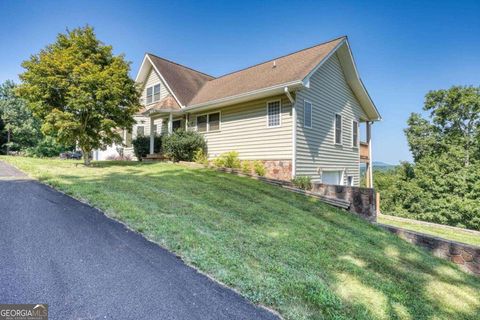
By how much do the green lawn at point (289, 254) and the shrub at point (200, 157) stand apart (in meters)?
5.23

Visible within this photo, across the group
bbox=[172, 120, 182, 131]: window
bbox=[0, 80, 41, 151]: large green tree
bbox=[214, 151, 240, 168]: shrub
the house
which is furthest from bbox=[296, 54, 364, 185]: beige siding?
bbox=[0, 80, 41, 151]: large green tree

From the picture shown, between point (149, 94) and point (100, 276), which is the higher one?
point (149, 94)

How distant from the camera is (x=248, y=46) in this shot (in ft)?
56.9

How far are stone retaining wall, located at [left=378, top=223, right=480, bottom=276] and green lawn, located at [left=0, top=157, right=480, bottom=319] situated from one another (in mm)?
1257

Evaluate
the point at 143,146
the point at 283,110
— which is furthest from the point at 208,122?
the point at 143,146

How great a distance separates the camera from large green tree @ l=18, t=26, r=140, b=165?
9898 millimetres

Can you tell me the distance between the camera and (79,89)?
→ 9.88m

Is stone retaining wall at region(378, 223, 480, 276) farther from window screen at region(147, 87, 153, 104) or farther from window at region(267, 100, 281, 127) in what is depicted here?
window screen at region(147, 87, 153, 104)

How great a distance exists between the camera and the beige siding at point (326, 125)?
11008 mm

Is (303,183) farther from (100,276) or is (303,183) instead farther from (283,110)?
(100,276)

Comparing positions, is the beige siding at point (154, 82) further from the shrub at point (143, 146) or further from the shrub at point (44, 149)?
the shrub at point (44, 149)

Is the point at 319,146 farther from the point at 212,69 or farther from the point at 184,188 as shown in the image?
the point at 212,69

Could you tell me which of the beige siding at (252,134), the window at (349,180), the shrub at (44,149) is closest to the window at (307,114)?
the beige siding at (252,134)

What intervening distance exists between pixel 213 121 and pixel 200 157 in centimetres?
212
